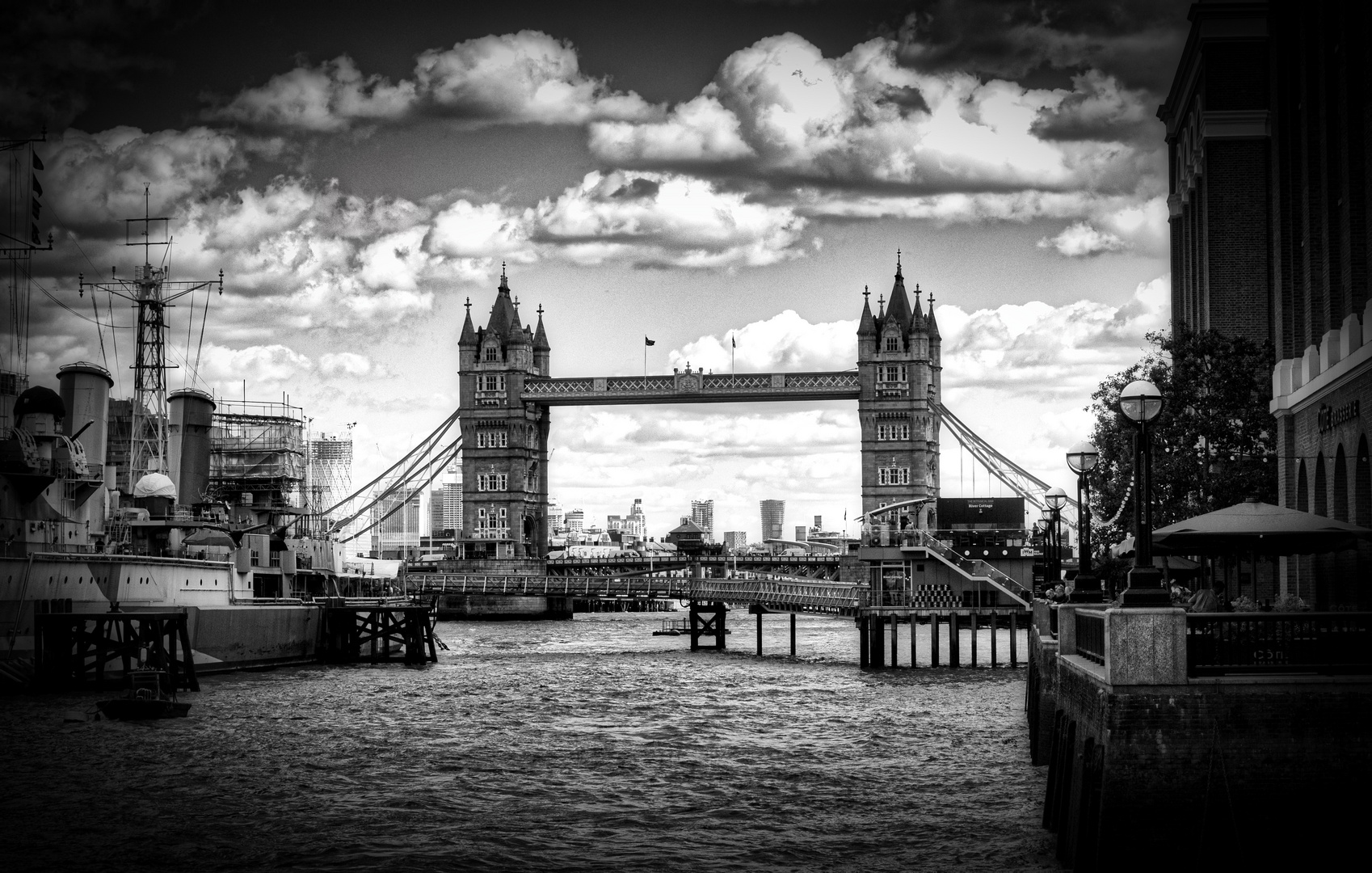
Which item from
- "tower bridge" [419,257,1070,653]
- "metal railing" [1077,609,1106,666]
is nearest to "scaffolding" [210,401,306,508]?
"tower bridge" [419,257,1070,653]

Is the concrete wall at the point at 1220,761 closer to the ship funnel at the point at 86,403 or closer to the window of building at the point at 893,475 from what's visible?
the ship funnel at the point at 86,403

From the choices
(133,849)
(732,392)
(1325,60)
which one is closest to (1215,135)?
(1325,60)

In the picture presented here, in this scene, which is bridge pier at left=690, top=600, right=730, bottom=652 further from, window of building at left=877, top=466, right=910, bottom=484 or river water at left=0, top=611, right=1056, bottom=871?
window of building at left=877, top=466, right=910, bottom=484

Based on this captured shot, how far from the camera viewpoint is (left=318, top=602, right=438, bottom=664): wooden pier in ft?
226

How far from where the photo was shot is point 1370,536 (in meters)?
23.5

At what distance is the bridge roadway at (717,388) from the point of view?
141 meters

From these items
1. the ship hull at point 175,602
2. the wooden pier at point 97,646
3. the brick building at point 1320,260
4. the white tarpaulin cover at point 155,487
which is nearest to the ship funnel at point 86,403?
the white tarpaulin cover at point 155,487

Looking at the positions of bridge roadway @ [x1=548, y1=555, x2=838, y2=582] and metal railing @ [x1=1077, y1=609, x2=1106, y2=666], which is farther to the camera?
bridge roadway @ [x1=548, y1=555, x2=838, y2=582]

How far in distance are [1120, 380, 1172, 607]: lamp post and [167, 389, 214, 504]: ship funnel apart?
2461 inches

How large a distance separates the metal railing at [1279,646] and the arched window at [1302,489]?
1716 centimetres

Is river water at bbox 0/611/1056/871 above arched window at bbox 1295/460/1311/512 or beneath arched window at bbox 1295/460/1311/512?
beneath

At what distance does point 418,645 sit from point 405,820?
1681 inches

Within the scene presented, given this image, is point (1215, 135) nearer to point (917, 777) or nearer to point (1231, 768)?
point (917, 777)

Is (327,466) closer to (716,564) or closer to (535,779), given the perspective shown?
(716,564)
